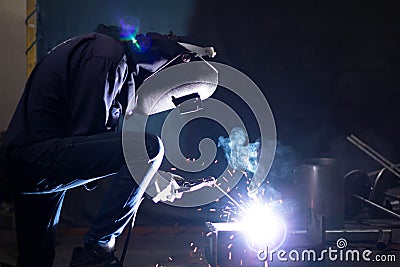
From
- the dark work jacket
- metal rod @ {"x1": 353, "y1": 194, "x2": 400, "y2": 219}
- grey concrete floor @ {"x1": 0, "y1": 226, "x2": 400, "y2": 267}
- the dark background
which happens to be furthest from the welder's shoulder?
the dark background

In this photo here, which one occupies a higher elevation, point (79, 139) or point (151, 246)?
point (79, 139)

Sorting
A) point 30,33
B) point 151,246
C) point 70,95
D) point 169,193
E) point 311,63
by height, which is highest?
point 30,33

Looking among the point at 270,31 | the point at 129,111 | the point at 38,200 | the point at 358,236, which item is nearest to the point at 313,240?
the point at 358,236

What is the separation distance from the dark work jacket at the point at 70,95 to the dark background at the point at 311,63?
195 centimetres

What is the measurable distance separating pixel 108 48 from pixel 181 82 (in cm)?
40

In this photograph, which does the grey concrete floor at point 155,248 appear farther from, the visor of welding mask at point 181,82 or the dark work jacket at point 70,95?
the dark work jacket at point 70,95

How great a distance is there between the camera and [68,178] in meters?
1.82

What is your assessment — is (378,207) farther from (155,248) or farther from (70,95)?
(70,95)

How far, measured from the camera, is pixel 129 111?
2.18 metres

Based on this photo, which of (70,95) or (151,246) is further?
(151,246)

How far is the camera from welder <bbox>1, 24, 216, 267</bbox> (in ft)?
A: 5.85

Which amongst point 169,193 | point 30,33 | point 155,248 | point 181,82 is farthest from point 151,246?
point 30,33

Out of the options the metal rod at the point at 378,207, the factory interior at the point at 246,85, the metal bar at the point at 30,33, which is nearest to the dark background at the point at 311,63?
the factory interior at the point at 246,85

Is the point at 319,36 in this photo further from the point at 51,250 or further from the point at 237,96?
the point at 51,250
